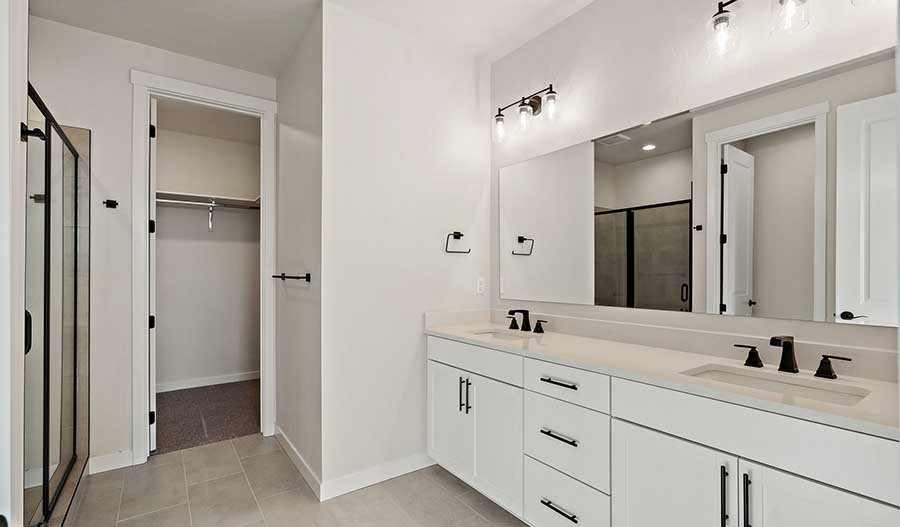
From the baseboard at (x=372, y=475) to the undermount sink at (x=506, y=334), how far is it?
86 centimetres

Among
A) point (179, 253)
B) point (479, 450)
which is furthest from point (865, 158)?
point (179, 253)

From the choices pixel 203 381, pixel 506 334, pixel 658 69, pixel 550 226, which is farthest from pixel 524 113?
pixel 203 381

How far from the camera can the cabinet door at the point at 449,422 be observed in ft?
7.83

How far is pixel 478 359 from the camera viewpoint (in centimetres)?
231

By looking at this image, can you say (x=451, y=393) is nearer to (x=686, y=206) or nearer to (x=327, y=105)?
(x=686, y=206)

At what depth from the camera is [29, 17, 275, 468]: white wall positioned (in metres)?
2.67

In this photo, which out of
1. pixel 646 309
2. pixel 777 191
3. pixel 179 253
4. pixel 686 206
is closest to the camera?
pixel 777 191

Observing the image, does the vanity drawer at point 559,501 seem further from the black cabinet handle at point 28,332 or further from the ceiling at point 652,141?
the black cabinet handle at point 28,332

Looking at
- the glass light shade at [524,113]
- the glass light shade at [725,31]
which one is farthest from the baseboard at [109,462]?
the glass light shade at [725,31]

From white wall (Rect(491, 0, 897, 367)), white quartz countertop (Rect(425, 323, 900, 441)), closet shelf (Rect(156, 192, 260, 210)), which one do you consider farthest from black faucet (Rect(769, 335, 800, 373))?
closet shelf (Rect(156, 192, 260, 210))

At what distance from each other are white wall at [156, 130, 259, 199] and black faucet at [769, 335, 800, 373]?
4725 mm

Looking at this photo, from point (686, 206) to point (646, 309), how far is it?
515 millimetres

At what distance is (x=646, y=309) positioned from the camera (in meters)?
2.17

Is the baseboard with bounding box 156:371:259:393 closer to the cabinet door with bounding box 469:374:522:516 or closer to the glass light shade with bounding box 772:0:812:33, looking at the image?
the cabinet door with bounding box 469:374:522:516
